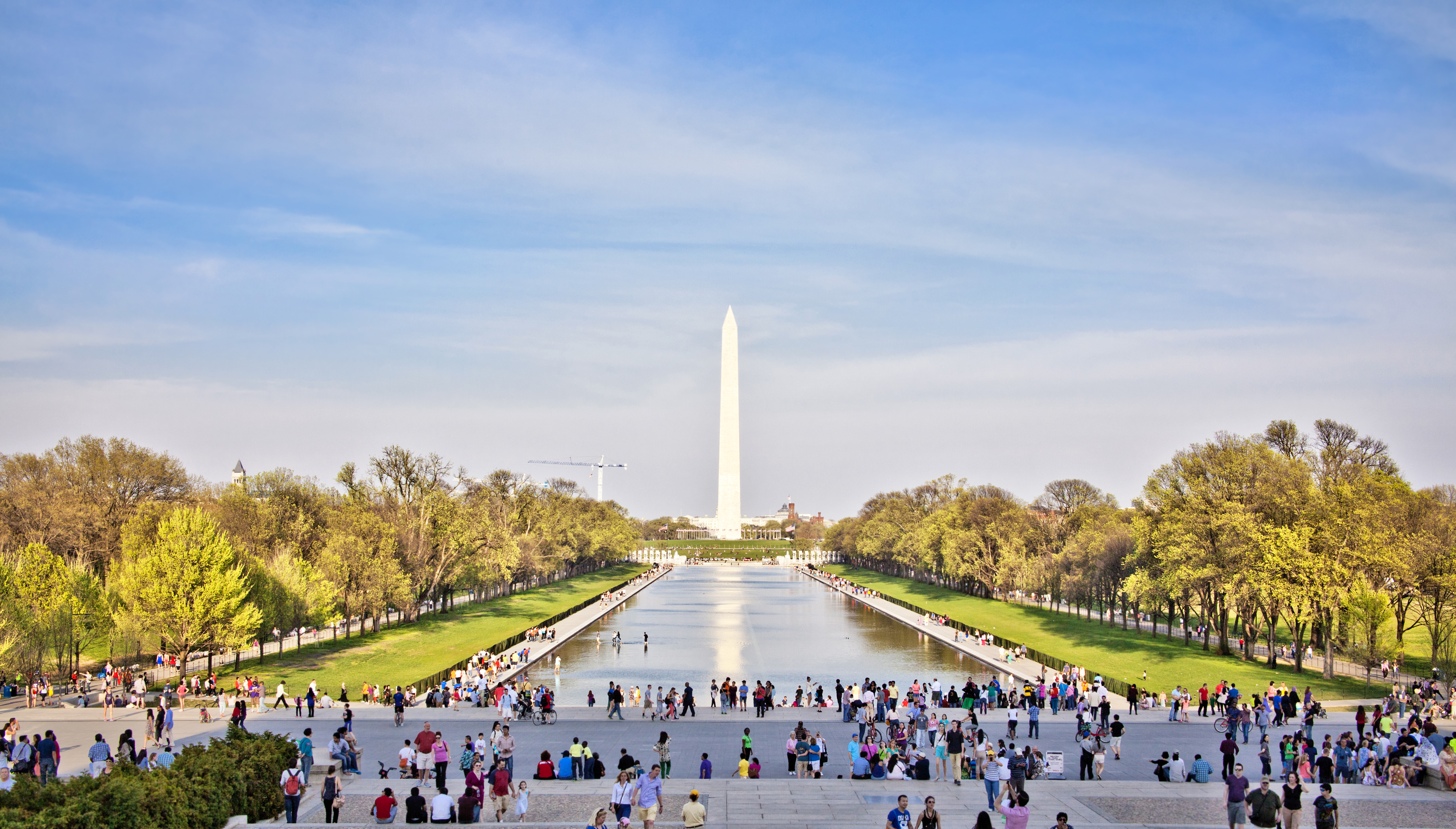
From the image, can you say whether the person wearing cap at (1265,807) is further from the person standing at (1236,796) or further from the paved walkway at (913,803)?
the paved walkway at (913,803)

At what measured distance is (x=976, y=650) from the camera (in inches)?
1925

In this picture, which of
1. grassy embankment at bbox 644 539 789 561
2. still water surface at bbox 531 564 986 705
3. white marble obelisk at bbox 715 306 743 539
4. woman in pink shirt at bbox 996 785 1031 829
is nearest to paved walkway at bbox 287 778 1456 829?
woman in pink shirt at bbox 996 785 1031 829

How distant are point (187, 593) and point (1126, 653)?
41.6m

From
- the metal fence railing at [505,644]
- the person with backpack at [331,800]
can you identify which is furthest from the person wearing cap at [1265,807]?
the metal fence railing at [505,644]

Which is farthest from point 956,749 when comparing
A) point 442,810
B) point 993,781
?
point 442,810

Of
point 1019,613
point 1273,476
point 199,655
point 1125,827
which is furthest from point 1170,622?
point 199,655

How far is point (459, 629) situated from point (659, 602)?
26.4 meters

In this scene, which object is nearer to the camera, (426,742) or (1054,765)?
(426,742)

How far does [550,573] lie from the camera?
103 meters

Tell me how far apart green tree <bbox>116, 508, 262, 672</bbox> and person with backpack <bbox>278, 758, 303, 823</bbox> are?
2193cm

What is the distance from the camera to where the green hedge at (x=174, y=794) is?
555 inches

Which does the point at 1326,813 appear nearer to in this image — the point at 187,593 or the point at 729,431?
the point at 187,593

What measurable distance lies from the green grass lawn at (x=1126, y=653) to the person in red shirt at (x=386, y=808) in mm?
30200

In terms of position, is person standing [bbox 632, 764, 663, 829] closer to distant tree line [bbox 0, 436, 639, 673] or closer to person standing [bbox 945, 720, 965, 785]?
person standing [bbox 945, 720, 965, 785]
